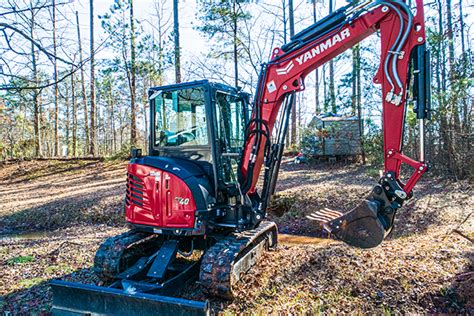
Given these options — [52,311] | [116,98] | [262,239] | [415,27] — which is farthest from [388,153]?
[116,98]

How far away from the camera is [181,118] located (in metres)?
4.68

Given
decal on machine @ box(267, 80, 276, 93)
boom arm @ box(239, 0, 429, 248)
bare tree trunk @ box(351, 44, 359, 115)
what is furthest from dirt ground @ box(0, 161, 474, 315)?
bare tree trunk @ box(351, 44, 359, 115)

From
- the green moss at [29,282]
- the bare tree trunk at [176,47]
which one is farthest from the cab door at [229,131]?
the bare tree trunk at [176,47]

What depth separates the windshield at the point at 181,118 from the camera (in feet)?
14.8

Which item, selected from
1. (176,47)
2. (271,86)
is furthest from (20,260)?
(176,47)

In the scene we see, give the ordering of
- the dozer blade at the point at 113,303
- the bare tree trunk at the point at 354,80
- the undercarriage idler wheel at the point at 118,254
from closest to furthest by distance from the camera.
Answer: the dozer blade at the point at 113,303 → the undercarriage idler wheel at the point at 118,254 → the bare tree trunk at the point at 354,80

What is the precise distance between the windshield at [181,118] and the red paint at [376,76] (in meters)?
0.69

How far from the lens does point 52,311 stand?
3713 millimetres

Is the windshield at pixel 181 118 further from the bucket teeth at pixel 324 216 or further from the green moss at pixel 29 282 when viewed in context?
the green moss at pixel 29 282

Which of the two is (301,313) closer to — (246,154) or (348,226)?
(348,226)

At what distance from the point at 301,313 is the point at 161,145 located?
2.77m

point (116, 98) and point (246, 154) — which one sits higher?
point (116, 98)

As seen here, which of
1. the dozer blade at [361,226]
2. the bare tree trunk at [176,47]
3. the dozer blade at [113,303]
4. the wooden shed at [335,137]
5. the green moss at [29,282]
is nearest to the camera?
the dozer blade at [113,303]

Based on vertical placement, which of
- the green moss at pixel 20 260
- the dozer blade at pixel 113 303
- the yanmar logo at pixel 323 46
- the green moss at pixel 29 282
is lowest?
the green moss at pixel 20 260
